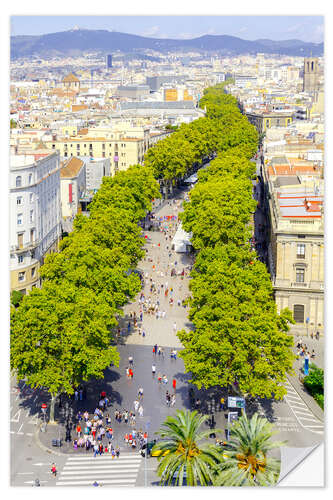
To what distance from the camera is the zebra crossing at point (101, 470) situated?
36.3m

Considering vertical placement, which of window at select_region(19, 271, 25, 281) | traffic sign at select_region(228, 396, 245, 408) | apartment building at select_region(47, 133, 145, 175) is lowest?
traffic sign at select_region(228, 396, 245, 408)

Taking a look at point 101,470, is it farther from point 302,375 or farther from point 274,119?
point 274,119

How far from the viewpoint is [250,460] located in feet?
104

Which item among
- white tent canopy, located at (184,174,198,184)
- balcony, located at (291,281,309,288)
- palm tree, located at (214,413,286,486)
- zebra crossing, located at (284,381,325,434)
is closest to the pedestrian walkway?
balcony, located at (291,281,309,288)

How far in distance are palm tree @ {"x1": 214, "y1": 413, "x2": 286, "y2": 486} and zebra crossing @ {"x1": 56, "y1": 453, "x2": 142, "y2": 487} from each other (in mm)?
6713

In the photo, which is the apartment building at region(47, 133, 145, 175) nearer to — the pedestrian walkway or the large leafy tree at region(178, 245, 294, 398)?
the pedestrian walkway

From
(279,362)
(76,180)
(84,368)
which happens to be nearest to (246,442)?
(279,362)

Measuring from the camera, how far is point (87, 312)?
43.6 m

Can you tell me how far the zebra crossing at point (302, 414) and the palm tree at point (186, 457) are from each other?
10359mm

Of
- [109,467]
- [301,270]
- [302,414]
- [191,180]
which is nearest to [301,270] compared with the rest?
[301,270]

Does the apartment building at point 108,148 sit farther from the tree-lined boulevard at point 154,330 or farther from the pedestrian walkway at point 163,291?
the tree-lined boulevard at point 154,330

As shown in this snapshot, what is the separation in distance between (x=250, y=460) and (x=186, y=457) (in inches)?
115

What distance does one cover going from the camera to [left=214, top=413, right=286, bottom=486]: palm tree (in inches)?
1229

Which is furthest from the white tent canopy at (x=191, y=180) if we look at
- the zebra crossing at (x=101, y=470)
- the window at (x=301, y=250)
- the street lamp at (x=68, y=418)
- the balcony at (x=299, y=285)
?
the zebra crossing at (x=101, y=470)
